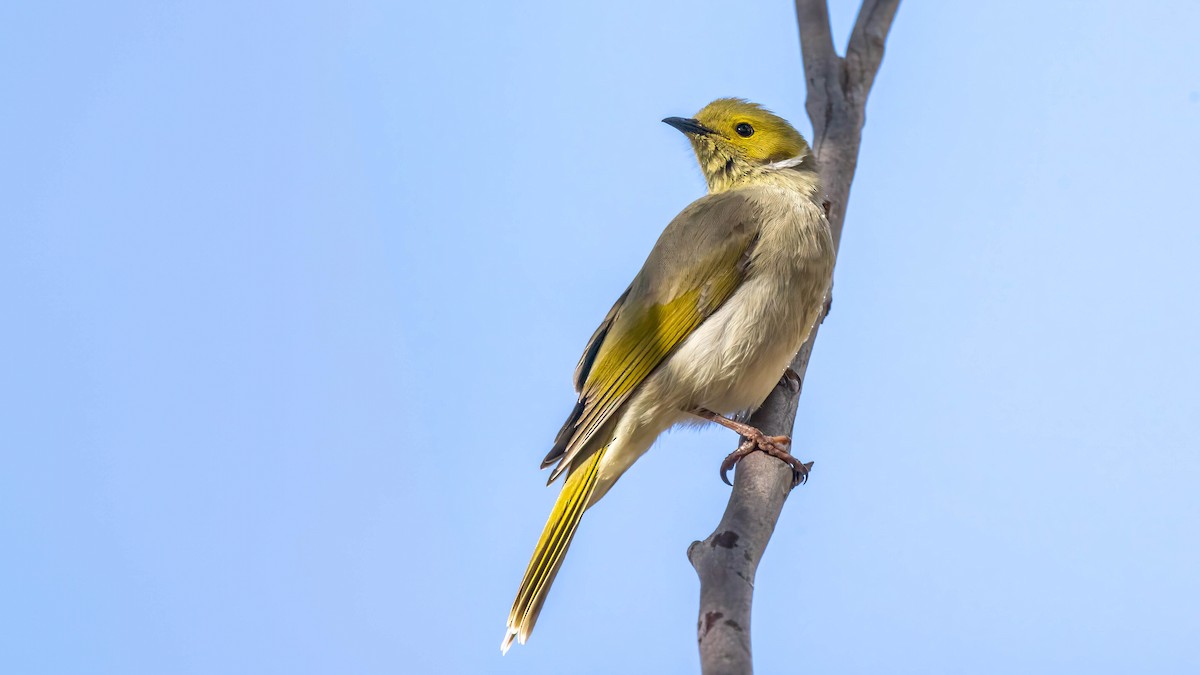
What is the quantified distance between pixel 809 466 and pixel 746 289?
754mm

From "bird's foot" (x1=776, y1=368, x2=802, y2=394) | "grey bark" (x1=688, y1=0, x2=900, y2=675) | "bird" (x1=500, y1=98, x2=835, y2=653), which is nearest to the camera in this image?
"grey bark" (x1=688, y1=0, x2=900, y2=675)

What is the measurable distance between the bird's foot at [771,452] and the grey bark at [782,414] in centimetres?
6

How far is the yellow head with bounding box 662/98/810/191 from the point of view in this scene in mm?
5145

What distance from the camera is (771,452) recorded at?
394 centimetres

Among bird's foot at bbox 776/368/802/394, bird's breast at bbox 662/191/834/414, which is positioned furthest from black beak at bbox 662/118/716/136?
bird's foot at bbox 776/368/802/394

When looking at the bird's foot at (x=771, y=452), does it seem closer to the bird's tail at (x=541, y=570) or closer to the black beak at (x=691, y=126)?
the bird's tail at (x=541, y=570)

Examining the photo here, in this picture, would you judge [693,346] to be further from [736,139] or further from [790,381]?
[736,139]

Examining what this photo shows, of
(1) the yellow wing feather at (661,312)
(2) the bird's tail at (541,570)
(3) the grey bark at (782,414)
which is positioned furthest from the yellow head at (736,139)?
(2) the bird's tail at (541,570)

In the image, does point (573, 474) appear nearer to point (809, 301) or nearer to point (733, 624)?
point (809, 301)

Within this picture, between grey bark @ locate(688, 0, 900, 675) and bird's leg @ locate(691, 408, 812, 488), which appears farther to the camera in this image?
bird's leg @ locate(691, 408, 812, 488)

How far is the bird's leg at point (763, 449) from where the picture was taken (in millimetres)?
3920

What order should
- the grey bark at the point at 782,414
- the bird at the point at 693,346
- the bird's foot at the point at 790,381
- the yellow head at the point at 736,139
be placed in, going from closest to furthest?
the grey bark at the point at 782,414 → the bird at the point at 693,346 → the bird's foot at the point at 790,381 → the yellow head at the point at 736,139

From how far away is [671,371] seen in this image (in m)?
4.35

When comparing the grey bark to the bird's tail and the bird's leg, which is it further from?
the bird's tail
